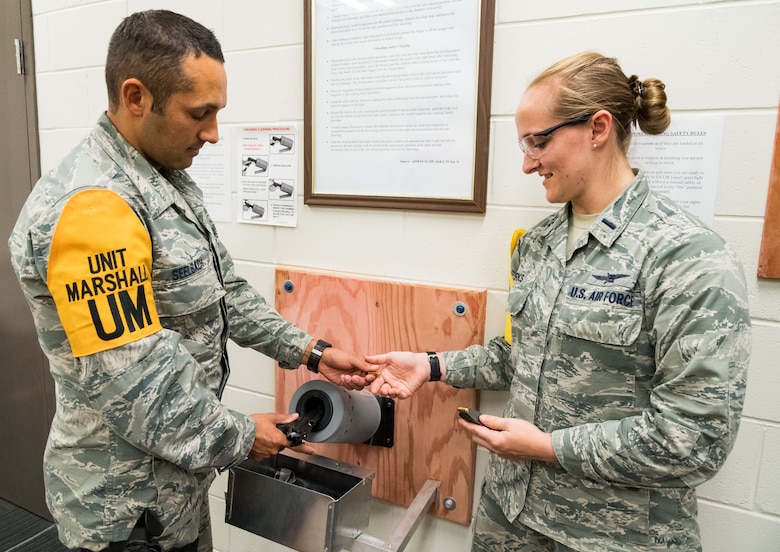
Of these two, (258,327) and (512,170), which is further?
(258,327)

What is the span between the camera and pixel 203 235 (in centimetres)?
112

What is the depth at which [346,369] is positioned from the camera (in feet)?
4.65

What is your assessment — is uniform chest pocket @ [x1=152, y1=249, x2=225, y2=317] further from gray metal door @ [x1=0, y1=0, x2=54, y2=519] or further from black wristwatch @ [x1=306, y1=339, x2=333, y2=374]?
gray metal door @ [x1=0, y1=0, x2=54, y2=519]

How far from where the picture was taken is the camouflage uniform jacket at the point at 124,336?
2.89ft

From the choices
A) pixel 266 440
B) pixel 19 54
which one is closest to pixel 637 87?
pixel 266 440

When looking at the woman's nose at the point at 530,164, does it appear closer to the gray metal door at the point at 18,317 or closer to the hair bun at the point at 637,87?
the hair bun at the point at 637,87

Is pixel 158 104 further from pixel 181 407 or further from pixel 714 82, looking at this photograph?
pixel 714 82

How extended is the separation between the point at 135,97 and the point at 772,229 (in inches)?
52.7

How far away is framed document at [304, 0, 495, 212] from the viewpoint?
4.30ft

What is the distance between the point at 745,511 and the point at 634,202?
31.5 inches

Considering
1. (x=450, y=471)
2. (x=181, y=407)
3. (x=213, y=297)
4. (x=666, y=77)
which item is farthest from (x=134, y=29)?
(x=450, y=471)

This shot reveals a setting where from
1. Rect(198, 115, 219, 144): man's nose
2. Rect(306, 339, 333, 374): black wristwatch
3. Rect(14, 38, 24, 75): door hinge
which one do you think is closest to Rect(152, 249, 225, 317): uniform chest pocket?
Rect(198, 115, 219, 144): man's nose

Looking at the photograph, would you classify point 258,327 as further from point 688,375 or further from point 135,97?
point 688,375

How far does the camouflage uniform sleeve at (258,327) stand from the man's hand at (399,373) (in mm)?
216
